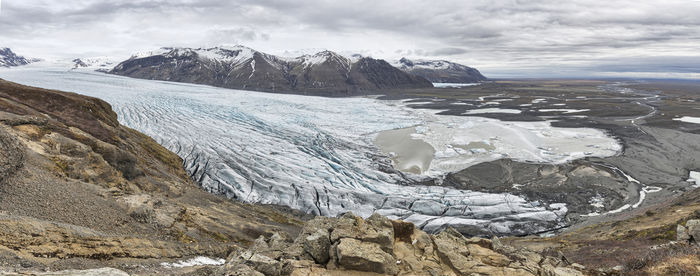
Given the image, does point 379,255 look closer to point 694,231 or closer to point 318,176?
point 694,231

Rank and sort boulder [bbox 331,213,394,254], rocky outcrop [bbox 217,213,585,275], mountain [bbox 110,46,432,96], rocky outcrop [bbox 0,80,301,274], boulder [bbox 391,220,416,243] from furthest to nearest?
1. mountain [bbox 110,46,432,96]
2. boulder [bbox 391,220,416,243]
3. boulder [bbox 331,213,394,254]
4. rocky outcrop [bbox 217,213,585,275]
5. rocky outcrop [bbox 0,80,301,274]

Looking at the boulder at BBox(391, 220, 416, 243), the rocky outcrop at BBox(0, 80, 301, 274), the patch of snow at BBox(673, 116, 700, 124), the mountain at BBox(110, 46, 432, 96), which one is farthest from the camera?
the mountain at BBox(110, 46, 432, 96)

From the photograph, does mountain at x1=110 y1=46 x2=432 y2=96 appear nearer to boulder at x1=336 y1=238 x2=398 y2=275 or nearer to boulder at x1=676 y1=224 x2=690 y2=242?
boulder at x1=676 y1=224 x2=690 y2=242

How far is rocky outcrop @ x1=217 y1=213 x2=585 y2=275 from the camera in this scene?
8.16m

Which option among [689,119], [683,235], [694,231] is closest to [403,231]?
[694,231]

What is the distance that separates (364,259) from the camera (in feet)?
26.8

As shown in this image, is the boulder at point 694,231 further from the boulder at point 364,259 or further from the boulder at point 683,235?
the boulder at point 364,259

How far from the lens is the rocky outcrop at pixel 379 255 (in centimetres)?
816

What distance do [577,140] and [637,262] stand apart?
4313 centimetres

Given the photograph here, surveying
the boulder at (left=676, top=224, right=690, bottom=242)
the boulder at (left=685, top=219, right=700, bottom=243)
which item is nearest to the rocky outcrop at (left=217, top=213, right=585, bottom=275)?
the boulder at (left=685, top=219, right=700, bottom=243)

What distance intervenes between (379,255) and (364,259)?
48 cm

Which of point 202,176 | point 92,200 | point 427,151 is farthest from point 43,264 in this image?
point 427,151

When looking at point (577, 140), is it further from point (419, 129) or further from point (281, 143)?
point (281, 143)

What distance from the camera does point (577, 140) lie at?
45.7 m
